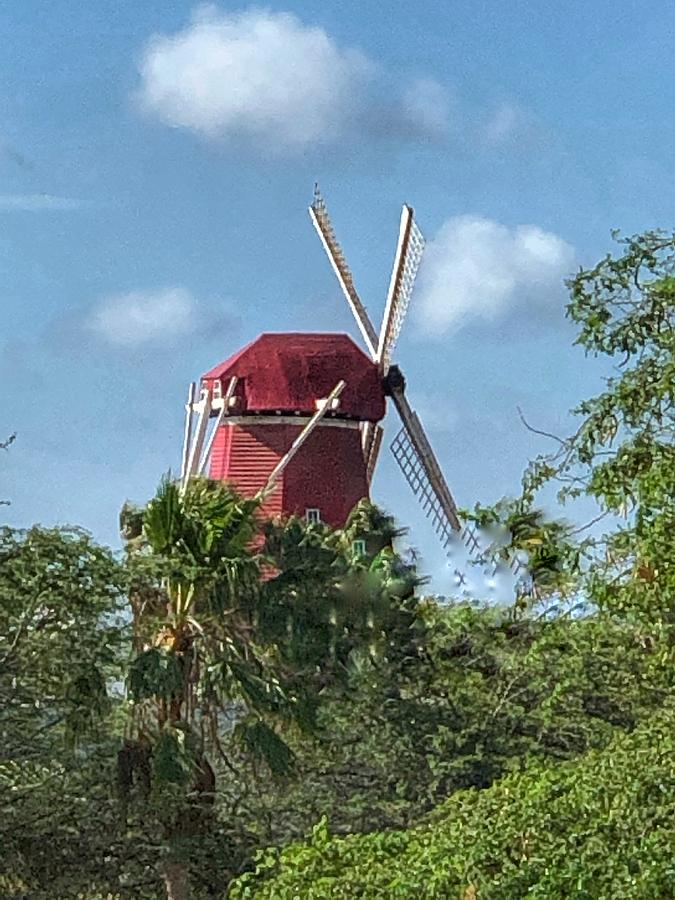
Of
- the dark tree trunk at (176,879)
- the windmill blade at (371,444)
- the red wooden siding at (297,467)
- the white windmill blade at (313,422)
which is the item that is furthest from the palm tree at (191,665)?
the windmill blade at (371,444)

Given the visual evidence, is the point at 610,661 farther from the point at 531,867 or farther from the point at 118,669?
the point at 531,867

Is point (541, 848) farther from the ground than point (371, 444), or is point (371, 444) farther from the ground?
point (371, 444)

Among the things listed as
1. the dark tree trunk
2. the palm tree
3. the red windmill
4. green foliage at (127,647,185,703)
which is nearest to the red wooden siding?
the red windmill

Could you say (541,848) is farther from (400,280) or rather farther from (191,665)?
(400,280)

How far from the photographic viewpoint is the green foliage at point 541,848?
9.94m

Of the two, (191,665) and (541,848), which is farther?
(191,665)

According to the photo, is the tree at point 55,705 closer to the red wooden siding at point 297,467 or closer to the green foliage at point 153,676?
the green foliage at point 153,676

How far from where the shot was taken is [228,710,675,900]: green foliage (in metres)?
9.94

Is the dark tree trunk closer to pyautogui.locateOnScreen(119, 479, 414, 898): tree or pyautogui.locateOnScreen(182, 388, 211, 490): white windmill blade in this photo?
pyautogui.locateOnScreen(119, 479, 414, 898): tree

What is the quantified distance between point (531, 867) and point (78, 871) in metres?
12.7

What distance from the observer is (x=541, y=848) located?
1048 cm

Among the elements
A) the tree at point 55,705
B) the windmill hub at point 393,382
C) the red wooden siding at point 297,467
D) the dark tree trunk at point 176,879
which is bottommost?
the dark tree trunk at point 176,879

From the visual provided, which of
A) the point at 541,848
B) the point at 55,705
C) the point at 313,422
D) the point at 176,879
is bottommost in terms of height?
the point at 541,848

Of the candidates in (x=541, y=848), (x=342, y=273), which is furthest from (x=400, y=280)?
(x=541, y=848)
